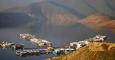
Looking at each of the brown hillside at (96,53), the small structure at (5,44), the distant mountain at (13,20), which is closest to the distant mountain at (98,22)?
the brown hillside at (96,53)

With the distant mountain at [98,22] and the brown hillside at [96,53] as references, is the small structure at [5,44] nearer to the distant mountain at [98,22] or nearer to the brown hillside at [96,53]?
the brown hillside at [96,53]

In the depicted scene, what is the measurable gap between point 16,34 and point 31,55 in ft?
4.18

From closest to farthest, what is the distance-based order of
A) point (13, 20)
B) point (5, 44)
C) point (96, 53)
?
point (96, 53) → point (5, 44) → point (13, 20)

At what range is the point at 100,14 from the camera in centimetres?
2108

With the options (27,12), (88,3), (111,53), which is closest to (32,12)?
(27,12)

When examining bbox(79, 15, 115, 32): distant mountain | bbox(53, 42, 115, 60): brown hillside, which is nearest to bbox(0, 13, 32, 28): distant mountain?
bbox(53, 42, 115, 60): brown hillside

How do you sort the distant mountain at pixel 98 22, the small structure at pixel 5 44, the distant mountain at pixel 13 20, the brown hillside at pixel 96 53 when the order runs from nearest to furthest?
the brown hillside at pixel 96 53 → the small structure at pixel 5 44 → the distant mountain at pixel 13 20 → the distant mountain at pixel 98 22

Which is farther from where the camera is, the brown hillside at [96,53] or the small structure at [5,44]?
the small structure at [5,44]

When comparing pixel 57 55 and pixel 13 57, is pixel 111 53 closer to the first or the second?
pixel 57 55

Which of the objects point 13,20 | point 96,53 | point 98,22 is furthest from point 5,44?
point 98,22

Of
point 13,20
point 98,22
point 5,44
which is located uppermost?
point 13,20

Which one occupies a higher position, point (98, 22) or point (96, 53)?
point (98, 22)

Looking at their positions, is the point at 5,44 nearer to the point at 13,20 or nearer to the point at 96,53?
the point at 13,20

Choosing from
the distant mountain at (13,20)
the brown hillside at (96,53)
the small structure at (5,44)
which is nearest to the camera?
the brown hillside at (96,53)
